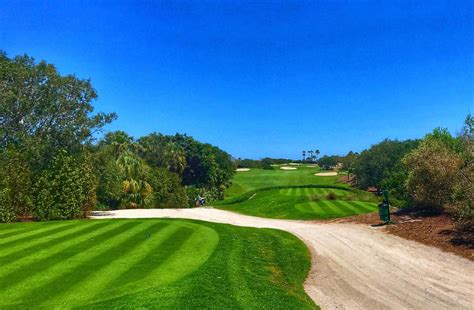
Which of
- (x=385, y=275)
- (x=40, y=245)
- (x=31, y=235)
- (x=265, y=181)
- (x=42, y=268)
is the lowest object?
(x=385, y=275)

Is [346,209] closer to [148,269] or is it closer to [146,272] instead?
[148,269]

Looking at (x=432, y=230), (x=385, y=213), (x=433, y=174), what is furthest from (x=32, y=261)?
(x=433, y=174)

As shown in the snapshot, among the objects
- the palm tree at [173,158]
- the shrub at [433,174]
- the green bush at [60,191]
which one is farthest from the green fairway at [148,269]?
the palm tree at [173,158]

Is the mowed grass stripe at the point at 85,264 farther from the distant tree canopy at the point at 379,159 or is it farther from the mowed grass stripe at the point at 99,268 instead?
the distant tree canopy at the point at 379,159

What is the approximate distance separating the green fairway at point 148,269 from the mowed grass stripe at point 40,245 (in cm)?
4

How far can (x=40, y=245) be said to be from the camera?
15.4 meters

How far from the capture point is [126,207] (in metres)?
48.8

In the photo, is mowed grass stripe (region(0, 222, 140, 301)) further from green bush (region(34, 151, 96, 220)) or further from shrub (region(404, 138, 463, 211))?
shrub (region(404, 138, 463, 211))

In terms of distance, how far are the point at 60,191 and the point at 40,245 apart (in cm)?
1792

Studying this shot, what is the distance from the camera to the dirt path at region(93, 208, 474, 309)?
11.3m

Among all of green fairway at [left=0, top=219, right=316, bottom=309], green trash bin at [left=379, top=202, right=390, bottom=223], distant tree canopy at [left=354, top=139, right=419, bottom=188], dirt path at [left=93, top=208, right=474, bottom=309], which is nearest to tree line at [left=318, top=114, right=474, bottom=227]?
green trash bin at [left=379, top=202, right=390, bottom=223]

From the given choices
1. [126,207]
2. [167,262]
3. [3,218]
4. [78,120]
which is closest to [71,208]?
[3,218]

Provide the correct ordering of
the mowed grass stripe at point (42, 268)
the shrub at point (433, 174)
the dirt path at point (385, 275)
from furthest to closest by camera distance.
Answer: the shrub at point (433, 174), the dirt path at point (385, 275), the mowed grass stripe at point (42, 268)

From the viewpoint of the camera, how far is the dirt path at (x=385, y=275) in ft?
37.0
